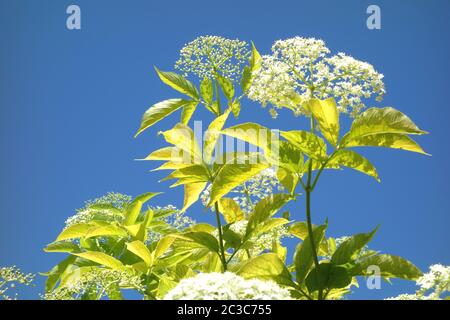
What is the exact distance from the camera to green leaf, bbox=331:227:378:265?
2.87 metres

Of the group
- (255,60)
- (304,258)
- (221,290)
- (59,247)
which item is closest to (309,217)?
(304,258)

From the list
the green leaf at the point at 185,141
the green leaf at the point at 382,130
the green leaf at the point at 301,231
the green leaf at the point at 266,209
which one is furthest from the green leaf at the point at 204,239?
the green leaf at the point at 382,130

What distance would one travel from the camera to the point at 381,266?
9.64ft

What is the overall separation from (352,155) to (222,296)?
4.37 feet

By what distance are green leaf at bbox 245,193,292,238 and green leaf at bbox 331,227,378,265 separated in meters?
0.51

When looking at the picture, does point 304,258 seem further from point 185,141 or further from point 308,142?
point 185,141

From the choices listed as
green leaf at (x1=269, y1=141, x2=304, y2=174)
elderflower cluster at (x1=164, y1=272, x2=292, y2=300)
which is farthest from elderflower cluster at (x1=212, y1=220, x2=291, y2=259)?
elderflower cluster at (x1=164, y1=272, x2=292, y2=300)

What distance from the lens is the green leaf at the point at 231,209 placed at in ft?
13.3

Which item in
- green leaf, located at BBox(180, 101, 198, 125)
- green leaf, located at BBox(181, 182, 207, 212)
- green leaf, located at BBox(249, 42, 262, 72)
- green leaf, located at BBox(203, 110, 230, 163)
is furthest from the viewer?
green leaf, located at BBox(180, 101, 198, 125)

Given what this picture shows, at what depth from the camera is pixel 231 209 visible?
4.08 metres

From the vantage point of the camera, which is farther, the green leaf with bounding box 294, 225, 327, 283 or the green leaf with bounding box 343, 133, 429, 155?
the green leaf with bounding box 294, 225, 327, 283

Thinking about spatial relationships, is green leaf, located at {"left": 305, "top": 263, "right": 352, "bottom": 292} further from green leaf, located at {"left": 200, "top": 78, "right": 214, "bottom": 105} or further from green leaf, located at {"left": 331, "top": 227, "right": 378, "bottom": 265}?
green leaf, located at {"left": 200, "top": 78, "right": 214, "bottom": 105}

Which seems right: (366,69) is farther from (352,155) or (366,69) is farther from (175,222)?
(175,222)

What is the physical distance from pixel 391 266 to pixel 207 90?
1722 mm
